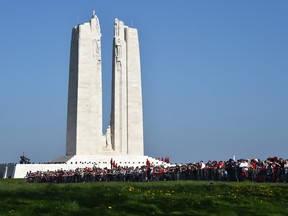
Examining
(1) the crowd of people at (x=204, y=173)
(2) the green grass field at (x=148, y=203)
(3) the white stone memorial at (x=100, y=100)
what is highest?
(3) the white stone memorial at (x=100, y=100)

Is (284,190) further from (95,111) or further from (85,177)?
(95,111)

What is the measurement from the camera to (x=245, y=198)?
16484mm

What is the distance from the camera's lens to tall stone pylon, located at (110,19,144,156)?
61.9 meters

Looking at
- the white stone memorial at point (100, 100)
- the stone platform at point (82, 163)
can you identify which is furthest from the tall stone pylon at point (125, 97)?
the stone platform at point (82, 163)

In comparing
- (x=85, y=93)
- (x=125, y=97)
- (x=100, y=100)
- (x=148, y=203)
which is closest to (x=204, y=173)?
(x=148, y=203)

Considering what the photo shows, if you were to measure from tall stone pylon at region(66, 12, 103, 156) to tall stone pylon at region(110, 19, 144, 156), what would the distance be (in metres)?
1.80

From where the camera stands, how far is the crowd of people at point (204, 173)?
83.7 ft

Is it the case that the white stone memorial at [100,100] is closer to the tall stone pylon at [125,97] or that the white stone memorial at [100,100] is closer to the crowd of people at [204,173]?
the tall stone pylon at [125,97]

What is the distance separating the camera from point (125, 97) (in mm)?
62125

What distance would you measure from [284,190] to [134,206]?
6527 mm

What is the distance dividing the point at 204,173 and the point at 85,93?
31.7 m

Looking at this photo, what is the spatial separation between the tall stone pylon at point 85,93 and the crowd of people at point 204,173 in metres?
18.5

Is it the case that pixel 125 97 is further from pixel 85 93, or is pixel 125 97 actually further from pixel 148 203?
pixel 148 203

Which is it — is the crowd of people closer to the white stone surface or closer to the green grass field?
the green grass field
